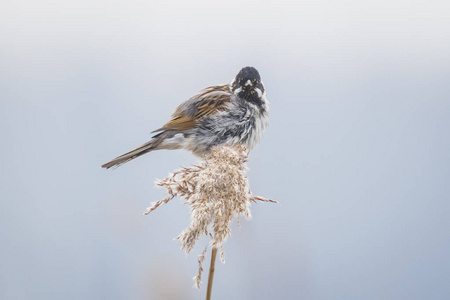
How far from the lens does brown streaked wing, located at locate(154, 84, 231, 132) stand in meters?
6.11

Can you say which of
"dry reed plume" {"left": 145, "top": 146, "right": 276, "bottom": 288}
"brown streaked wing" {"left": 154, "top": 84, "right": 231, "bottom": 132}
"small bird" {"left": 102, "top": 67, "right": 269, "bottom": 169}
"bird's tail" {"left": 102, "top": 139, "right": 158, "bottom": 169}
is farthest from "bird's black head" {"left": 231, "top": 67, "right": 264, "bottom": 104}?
→ "dry reed plume" {"left": 145, "top": 146, "right": 276, "bottom": 288}

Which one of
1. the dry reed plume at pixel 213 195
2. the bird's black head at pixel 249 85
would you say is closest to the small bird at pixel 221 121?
the bird's black head at pixel 249 85

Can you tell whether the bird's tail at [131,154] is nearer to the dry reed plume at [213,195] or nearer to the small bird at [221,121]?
the small bird at [221,121]

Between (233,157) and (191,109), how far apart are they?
243 centimetres

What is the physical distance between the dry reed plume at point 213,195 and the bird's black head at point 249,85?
7.28 feet

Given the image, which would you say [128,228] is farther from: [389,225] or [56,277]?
[389,225]

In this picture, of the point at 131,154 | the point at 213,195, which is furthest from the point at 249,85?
the point at 213,195

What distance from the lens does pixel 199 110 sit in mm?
6215

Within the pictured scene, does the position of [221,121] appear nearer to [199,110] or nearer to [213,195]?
[199,110]

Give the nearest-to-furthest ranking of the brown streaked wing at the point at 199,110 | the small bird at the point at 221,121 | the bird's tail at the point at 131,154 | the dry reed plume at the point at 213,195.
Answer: the dry reed plume at the point at 213,195, the bird's tail at the point at 131,154, the small bird at the point at 221,121, the brown streaked wing at the point at 199,110

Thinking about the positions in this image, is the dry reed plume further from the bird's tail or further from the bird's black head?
the bird's black head

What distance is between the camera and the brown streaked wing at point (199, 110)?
6.11m

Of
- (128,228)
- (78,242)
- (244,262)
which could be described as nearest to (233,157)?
(244,262)

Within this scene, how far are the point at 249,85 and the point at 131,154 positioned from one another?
1362 mm
